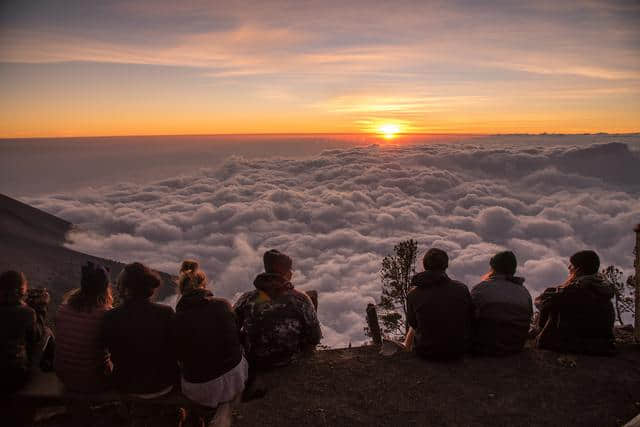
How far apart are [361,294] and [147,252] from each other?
76568 millimetres

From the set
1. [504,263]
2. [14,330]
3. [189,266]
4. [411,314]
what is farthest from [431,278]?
[14,330]

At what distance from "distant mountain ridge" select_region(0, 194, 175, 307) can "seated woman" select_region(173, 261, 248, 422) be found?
5580 cm

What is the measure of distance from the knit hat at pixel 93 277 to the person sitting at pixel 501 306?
184 inches

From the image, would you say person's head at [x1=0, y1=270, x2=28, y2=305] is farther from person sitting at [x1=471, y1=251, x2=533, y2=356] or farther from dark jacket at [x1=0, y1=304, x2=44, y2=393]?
person sitting at [x1=471, y1=251, x2=533, y2=356]

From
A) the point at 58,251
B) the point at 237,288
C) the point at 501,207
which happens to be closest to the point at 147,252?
the point at 237,288

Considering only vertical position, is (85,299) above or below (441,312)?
above

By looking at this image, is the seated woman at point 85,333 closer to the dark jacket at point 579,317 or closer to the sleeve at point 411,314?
the sleeve at point 411,314

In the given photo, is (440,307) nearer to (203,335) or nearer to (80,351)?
(203,335)

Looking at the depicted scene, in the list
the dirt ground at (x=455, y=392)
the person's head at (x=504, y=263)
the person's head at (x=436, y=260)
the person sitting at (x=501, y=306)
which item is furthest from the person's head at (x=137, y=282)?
the person's head at (x=504, y=263)

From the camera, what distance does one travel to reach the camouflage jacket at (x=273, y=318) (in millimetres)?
5551

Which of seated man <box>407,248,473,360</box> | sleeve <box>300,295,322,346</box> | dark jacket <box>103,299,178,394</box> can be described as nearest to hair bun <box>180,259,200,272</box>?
dark jacket <box>103,299,178,394</box>

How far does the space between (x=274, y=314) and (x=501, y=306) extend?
122 inches

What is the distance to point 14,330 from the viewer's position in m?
4.47

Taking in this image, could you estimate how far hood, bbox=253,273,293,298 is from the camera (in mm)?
5504
